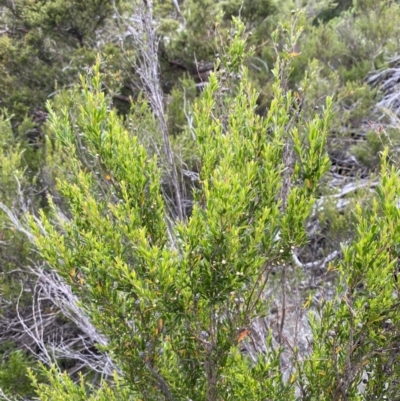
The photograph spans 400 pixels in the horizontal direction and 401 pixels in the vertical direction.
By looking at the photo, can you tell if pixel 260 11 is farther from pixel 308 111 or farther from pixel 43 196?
pixel 43 196

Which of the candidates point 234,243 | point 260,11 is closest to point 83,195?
point 234,243

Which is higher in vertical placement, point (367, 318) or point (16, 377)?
point (367, 318)

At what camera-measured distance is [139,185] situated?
1.81 meters

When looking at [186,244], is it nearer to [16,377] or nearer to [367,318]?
[367,318]

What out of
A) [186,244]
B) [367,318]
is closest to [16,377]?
Result: [186,244]

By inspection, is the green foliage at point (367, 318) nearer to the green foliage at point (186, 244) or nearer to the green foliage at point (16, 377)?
the green foliage at point (186, 244)

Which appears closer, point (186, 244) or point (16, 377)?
point (186, 244)

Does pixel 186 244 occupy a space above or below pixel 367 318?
above

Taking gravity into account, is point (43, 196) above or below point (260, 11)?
below

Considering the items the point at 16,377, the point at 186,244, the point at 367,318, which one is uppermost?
the point at 186,244

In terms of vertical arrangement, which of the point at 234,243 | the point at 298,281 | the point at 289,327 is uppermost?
the point at 234,243

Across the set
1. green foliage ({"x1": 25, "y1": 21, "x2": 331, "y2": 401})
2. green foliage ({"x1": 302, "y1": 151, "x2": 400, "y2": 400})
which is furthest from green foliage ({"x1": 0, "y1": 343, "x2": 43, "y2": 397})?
green foliage ({"x1": 302, "y1": 151, "x2": 400, "y2": 400})

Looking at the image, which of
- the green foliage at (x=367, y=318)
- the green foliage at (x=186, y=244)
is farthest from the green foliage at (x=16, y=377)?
the green foliage at (x=367, y=318)

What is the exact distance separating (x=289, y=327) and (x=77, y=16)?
5.59 meters
